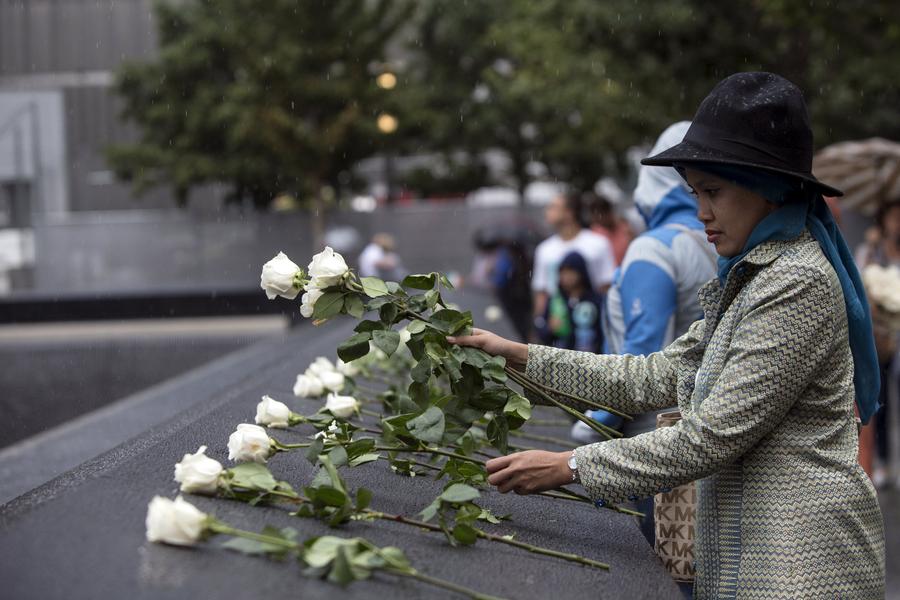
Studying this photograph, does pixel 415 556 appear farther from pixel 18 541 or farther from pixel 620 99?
pixel 620 99

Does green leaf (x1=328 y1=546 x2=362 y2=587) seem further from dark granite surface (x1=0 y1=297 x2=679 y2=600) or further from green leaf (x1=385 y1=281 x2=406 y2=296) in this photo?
green leaf (x1=385 y1=281 x2=406 y2=296)

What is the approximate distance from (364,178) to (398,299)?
2976 cm

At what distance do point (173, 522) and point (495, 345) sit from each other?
3.71 ft

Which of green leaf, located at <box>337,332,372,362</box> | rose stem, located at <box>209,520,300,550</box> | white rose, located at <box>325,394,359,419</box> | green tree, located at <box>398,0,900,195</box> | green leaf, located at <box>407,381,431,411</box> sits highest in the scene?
green tree, located at <box>398,0,900,195</box>

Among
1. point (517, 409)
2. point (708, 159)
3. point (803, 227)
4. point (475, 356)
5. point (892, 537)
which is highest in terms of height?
point (708, 159)

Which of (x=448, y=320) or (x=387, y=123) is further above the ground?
(x=387, y=123)

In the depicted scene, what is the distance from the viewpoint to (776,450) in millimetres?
2506

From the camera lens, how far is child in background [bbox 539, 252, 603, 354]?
853 cm

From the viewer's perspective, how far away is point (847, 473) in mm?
2500

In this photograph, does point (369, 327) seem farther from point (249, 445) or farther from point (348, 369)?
point (348, 369)

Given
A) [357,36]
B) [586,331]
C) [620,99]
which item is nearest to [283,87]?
[357,36]

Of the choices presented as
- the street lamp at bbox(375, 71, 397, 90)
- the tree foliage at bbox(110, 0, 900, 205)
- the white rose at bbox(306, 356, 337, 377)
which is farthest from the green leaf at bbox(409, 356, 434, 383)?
the street lamp at bbox(375, 71, 397, 90)

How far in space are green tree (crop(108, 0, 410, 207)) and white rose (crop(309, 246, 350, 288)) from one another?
84.3ft

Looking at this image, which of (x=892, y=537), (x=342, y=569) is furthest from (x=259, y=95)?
(x=342, y=569)
